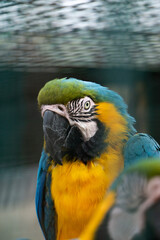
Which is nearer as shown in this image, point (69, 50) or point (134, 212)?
point (134, 212)

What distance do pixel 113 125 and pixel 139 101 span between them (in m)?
0.19

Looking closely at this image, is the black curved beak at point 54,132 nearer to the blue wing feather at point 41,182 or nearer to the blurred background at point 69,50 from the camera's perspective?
the blurred background at point 69,50

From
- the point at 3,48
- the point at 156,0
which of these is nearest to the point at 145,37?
the point at 156,0

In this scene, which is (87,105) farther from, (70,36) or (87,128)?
(70,36)

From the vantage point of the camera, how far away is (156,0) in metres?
0.70

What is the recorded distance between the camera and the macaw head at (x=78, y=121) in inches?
36.6

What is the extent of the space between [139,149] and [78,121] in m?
0.22

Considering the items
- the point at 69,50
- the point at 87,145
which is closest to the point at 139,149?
the point at 87,145

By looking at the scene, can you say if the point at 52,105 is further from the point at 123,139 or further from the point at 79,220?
the point at 79,220

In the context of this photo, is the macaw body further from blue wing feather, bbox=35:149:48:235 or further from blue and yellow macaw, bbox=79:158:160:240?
blue and yellow macaw, bbox=79:158:160:240

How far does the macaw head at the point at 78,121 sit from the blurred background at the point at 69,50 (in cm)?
7

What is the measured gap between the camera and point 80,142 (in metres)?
→ 0.97

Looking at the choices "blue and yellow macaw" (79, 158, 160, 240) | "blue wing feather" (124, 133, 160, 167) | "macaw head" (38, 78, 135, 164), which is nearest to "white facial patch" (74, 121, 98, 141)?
"macaw head" (38, 78, 135, 164)

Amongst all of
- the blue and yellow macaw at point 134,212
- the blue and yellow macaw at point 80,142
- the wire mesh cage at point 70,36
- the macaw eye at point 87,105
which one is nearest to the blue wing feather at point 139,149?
the blue and yellow macaw at point 80,142
